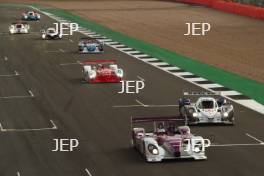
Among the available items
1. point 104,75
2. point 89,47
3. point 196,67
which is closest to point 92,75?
point 104,75

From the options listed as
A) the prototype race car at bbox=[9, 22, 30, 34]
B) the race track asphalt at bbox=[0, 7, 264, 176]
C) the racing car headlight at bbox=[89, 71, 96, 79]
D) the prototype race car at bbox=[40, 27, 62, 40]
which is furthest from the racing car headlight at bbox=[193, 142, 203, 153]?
the prototype race car at bbox=[9, 22, 30, 34]

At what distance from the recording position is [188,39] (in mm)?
66750

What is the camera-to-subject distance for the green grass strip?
4144 cm

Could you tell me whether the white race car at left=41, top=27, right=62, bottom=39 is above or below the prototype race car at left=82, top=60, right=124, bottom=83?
below

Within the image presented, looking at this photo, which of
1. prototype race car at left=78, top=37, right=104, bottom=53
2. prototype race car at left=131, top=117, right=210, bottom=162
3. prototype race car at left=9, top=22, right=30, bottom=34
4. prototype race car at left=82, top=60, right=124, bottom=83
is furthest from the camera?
prototype race car at left=9, top=22, right=30, bottom=34

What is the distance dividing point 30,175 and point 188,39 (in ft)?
144

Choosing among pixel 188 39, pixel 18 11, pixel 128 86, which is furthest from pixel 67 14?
→ pixel 128 86

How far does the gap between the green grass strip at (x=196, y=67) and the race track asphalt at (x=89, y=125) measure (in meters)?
2.32

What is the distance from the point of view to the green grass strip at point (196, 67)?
4144cm

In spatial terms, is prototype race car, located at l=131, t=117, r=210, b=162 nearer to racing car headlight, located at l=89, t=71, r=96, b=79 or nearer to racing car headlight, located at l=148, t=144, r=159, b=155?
racing car headlight, located at l=148, t=144, r=159, b=155

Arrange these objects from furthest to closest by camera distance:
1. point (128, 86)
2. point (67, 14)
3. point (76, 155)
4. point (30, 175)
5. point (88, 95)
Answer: point (67, 14), point (128, 86), point (88, 95), point (76, 155), point (30, 175)

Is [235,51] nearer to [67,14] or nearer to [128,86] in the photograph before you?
[128,86]

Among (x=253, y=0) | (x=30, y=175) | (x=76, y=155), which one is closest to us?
(x=30, y=175)

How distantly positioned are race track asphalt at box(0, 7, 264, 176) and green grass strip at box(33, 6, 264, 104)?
7.62ft
